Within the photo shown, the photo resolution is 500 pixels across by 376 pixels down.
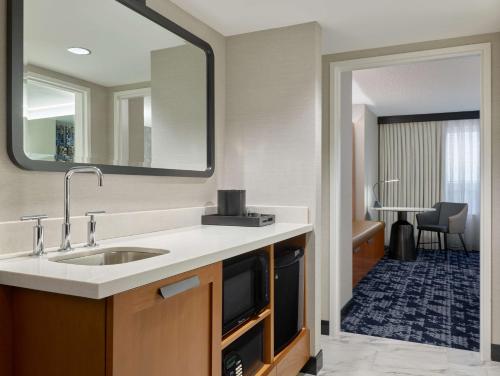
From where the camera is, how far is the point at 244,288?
1794 mm

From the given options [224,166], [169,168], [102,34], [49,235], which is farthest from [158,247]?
[224,166]

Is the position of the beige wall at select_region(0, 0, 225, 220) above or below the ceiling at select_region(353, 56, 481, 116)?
below

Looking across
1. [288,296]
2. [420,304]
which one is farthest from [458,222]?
[288,296]

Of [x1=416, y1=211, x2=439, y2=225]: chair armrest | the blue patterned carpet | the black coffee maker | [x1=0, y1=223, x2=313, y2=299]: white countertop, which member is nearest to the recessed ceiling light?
[x1=0, y1=223, x2=313, y2=299]: white countertop

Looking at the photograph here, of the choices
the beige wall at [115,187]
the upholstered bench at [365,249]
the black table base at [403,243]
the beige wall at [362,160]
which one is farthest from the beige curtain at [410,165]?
the beige wall at [115,187]

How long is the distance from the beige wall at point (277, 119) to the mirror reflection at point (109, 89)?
26 cm

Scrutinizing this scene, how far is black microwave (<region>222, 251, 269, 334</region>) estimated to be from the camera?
1.66m

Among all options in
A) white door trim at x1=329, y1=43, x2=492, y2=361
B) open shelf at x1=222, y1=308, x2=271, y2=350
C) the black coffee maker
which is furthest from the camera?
white door trim at x1=329, y1=43, x2=492, y2=361

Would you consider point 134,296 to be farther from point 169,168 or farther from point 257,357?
point 169,168

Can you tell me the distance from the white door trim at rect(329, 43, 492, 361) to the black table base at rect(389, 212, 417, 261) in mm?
3353

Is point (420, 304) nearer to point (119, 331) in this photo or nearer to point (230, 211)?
point (230, 211)

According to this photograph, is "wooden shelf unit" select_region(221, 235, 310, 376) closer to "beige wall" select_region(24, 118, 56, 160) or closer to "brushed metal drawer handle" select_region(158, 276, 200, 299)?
"brushed metal drawer handle" select_region(158, 276, 200, 299)

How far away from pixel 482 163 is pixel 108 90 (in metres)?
2.28

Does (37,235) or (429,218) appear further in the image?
(429,218)
